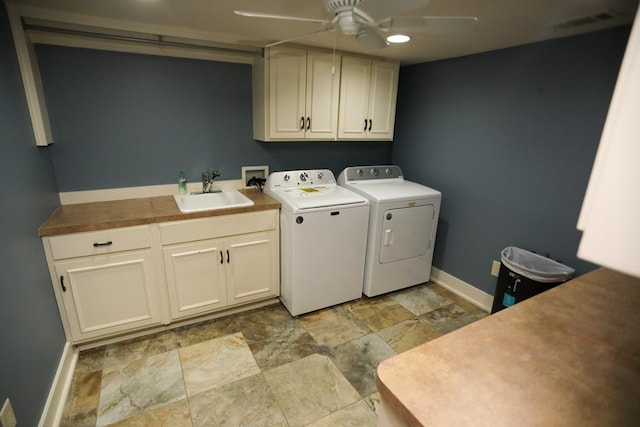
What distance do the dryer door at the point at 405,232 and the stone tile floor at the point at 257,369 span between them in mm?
469

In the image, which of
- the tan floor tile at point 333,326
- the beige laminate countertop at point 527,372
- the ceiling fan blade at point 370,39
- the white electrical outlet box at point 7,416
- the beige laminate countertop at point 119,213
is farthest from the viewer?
the tan floor tile at point 333,326

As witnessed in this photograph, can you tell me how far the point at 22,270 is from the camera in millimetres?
1575

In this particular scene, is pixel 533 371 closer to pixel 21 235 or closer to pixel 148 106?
pixel 21 235

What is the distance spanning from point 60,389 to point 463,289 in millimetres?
3002

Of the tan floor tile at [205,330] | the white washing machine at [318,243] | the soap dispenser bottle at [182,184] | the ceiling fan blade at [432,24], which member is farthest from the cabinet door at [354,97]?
the tan floor tile at [205,330]

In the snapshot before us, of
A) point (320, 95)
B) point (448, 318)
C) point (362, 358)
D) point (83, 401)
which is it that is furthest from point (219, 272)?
point (448, 318)

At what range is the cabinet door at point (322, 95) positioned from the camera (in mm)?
2648

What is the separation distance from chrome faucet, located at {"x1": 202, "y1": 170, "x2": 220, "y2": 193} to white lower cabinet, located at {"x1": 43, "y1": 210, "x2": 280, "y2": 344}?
1.83 ft

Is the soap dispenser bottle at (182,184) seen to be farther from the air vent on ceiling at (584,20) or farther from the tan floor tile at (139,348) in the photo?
the air vent on ceiling at (584,20)

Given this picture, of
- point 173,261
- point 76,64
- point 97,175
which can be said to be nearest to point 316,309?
point 173,261

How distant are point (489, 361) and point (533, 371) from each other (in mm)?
113

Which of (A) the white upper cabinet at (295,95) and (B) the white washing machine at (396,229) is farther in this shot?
(B) the white washing machine at (396,229)

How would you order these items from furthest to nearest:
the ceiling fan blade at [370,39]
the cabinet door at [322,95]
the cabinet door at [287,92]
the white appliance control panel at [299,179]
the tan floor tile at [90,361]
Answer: the white appliance control panel at [299,179] < the cabinet door at [322,95] < the cabinet door at [287,92] < the tan floor tile at [90,361] < the ceiling fan blade at [370,39]

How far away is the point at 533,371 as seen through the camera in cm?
90
